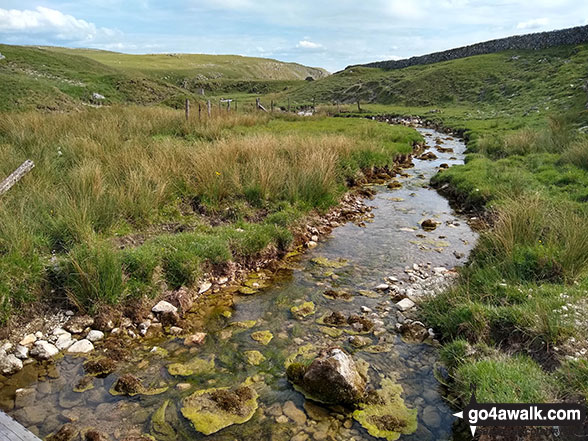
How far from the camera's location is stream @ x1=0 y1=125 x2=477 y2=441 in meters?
4.10

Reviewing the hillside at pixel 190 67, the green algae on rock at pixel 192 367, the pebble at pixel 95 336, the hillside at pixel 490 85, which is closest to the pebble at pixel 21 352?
the pebble at pixel 95 336

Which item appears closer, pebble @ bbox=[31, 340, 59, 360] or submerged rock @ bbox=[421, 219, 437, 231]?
pebble @ bbox=[31, 340, 59, 360]

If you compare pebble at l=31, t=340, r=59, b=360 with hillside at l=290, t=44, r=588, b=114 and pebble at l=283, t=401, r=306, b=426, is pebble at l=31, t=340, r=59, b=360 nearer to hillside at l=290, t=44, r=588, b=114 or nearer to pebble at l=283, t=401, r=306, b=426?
pebble at l=283, t=401, r=306, b=426

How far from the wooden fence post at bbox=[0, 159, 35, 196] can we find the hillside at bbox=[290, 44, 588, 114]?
29.7 m

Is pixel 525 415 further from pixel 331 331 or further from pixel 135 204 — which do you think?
pixel 135 204

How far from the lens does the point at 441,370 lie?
4996mm

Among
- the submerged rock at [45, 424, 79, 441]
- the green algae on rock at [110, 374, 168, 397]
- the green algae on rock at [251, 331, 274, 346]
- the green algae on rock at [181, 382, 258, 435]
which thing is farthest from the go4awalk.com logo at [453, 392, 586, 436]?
the submerged rock at [45, 424, 79, 441]

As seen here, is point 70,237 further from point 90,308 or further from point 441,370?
point 441,370

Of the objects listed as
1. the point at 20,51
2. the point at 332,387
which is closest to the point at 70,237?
the point at 332,387

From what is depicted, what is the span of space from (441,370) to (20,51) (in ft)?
173

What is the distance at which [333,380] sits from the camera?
4.43 metres

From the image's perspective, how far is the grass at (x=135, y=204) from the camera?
5863 mm

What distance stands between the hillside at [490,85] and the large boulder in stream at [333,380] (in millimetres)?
28408

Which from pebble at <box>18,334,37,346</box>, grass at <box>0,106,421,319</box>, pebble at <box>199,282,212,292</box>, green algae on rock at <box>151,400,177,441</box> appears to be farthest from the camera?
pebble at <box>199,282,212,292</box>
